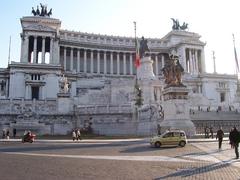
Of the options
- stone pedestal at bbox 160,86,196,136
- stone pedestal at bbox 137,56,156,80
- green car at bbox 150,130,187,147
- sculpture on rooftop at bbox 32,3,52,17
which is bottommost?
green car at bbox 150,130,187,147

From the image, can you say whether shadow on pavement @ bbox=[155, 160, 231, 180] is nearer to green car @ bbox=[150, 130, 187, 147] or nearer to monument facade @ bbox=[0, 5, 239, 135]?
green car @ bbox=[150, 130, 187, 147]

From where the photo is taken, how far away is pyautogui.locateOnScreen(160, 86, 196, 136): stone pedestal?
30469 mm

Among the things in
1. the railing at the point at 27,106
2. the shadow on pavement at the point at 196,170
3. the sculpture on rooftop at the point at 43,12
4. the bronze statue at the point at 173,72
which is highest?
the sculpture on rooftop at the point at 43,12

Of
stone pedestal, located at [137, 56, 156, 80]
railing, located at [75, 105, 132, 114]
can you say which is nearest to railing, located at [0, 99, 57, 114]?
railing, located at [75, 105, 132, 114]

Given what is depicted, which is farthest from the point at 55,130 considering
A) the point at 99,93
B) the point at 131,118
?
the point at 99,93

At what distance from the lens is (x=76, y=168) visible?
1273cm

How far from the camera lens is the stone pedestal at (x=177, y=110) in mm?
30469

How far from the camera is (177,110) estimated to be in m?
30.5

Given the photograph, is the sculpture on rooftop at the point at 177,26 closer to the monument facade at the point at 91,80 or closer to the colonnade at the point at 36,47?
the monument facade at the point at 91,80

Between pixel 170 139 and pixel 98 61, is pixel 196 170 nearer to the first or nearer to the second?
pixel 170 139

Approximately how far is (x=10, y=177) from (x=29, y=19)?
94.8 metres

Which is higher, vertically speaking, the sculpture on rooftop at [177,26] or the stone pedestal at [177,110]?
the sculpture on rooftop at [177,26]

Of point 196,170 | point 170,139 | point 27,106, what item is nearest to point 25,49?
point 27,106

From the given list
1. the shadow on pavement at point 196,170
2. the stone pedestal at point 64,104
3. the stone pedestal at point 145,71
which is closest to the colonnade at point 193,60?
the stone pedestal at point 145,71
